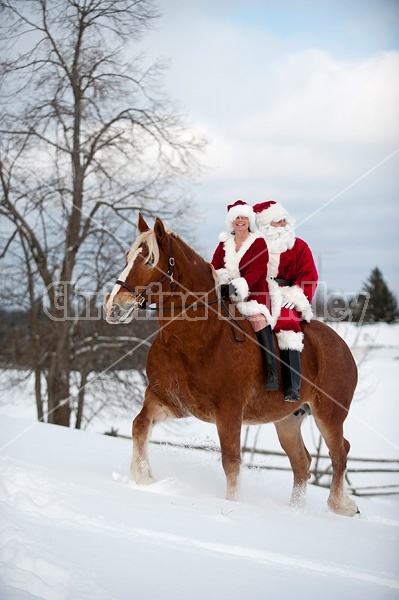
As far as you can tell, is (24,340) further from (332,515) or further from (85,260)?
(332,515)

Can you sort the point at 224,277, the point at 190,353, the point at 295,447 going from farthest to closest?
1. the point at 295,447
2. the point at 224,277
3. the point at 190,353

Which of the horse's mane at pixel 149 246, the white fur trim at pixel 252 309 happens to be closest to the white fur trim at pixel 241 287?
the white fur trim at pixel 252 309

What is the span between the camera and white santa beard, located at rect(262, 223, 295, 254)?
6.79 m

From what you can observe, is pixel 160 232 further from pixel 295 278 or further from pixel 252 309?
pixel 295 278

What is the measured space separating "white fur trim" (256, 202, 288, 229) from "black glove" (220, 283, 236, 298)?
1133 mm

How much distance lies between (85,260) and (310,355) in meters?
8.61

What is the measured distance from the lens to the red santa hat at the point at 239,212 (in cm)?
647

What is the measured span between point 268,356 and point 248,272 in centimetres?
89

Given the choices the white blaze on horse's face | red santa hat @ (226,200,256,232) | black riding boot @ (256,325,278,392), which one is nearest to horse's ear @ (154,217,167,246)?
the white blaze on horse's face

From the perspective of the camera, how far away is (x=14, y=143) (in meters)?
12.7

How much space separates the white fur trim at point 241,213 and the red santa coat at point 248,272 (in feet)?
0.53

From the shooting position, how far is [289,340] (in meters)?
6.43

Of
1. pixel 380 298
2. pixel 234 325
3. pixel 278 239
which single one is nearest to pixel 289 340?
pixel 234 325

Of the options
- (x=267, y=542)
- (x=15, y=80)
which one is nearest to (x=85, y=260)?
(x=15, y=80)
